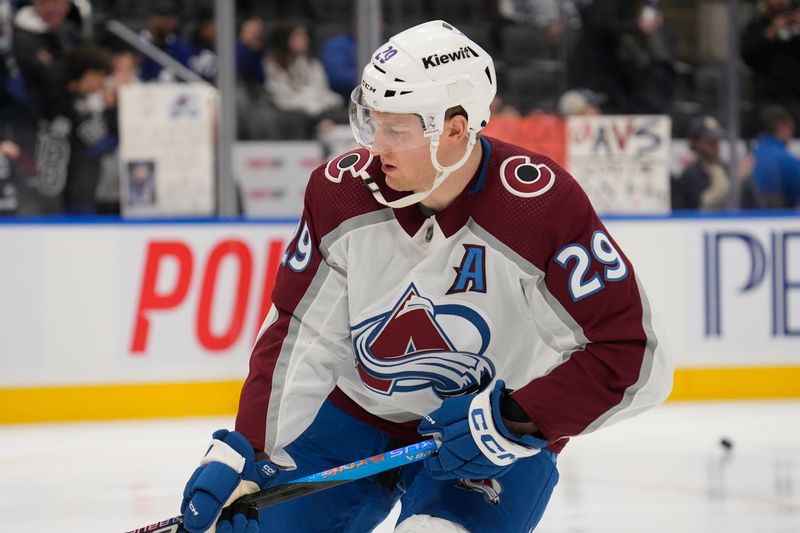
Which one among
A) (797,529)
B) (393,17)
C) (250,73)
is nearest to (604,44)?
(393,17)

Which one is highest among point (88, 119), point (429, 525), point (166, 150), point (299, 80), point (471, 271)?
point (299, 80)

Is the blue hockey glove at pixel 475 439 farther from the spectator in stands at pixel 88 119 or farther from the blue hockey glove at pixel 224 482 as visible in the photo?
the spectator in stands at pixel 88 119

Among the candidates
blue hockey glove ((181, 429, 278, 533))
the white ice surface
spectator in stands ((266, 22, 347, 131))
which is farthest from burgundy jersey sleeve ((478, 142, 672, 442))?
spectator in stands ((266, 22, 347, 131))

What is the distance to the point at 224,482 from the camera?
2045mm

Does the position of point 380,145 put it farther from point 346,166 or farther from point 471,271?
point 471,271

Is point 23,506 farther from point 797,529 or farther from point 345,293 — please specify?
point 797,529

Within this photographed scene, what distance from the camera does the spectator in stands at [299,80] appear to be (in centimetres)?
554

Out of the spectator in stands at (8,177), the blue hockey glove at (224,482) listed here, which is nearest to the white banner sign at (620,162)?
the spectator in stands at (8,177)

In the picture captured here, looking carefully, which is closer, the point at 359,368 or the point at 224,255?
the point at 359,368

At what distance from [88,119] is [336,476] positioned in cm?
338

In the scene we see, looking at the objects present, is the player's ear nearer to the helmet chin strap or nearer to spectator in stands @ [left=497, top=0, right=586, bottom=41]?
the helmet chin strap

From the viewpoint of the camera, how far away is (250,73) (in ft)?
18.1

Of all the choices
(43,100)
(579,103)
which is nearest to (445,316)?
→ (43,100)

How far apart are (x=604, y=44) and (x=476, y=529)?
411 centimetres
